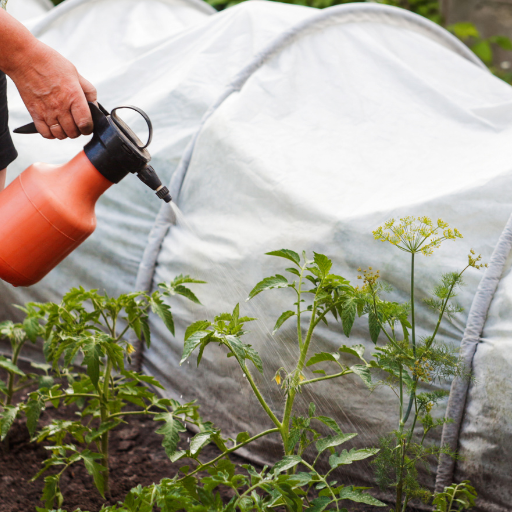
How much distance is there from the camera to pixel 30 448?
1.49 m

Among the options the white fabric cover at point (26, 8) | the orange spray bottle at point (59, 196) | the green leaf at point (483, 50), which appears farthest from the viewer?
the green leaf at point (483, 50)

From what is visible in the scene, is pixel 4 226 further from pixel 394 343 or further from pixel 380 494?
pixel 380 494

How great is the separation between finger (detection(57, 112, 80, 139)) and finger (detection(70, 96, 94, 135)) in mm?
10

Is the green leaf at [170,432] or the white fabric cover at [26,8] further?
the white fabric cover at [26,8]

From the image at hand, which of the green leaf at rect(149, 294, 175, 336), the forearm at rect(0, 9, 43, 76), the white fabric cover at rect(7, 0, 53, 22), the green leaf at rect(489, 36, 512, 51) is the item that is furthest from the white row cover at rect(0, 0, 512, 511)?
the green leaf at rect(489, 36, 512, 51)

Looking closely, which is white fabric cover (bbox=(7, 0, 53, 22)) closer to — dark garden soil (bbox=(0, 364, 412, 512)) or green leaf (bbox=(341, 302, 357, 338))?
dark garden soil (bbox=(0, 364, 412, 512))

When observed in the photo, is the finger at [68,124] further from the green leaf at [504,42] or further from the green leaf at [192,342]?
the green leaf at [504,42]

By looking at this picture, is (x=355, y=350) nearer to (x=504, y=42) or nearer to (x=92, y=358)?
(x=92, y=358)

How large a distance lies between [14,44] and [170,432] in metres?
0.78

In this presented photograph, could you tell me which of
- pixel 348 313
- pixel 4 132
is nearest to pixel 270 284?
pixel 348 313

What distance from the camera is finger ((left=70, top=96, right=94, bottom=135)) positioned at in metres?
1.05

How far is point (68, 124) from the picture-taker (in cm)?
107

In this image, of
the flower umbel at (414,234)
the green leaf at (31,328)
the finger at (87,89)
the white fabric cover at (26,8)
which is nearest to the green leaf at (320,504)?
the flower umbel at (414,234)

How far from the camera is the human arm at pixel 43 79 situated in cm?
102
